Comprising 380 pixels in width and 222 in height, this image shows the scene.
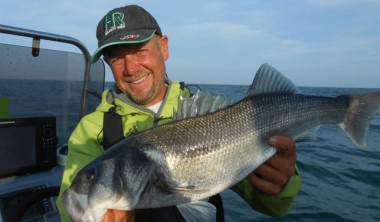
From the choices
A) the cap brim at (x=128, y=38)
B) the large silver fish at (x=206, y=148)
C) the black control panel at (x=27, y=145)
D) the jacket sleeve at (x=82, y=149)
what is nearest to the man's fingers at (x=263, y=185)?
the large silver fish at (x=206, y=148)

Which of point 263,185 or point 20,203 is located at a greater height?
point 263,185

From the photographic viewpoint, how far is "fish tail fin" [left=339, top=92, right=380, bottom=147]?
139 inches

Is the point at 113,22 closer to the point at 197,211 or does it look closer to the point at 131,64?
the point at 131,64

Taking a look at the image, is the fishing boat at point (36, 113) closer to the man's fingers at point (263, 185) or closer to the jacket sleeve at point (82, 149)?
the jacket sleeve at point (82, 149)

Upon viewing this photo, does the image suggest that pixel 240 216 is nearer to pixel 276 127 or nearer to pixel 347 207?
pixel 347 207

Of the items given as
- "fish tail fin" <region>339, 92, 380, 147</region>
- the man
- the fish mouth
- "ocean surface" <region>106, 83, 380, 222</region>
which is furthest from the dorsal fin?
the fish mouth

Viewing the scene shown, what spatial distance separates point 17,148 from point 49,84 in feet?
3.46

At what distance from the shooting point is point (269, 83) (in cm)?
336

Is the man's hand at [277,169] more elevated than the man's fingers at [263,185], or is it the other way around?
the man's hand at [277,169]

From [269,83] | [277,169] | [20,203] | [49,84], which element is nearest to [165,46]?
[269,83]

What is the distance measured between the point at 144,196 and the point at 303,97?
6.08 ft

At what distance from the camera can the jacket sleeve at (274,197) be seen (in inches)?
128

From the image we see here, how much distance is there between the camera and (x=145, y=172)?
2.66 meters

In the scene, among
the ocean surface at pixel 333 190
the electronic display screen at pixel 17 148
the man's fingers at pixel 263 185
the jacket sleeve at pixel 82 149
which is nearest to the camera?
the man's fingers at pixel 263 185
